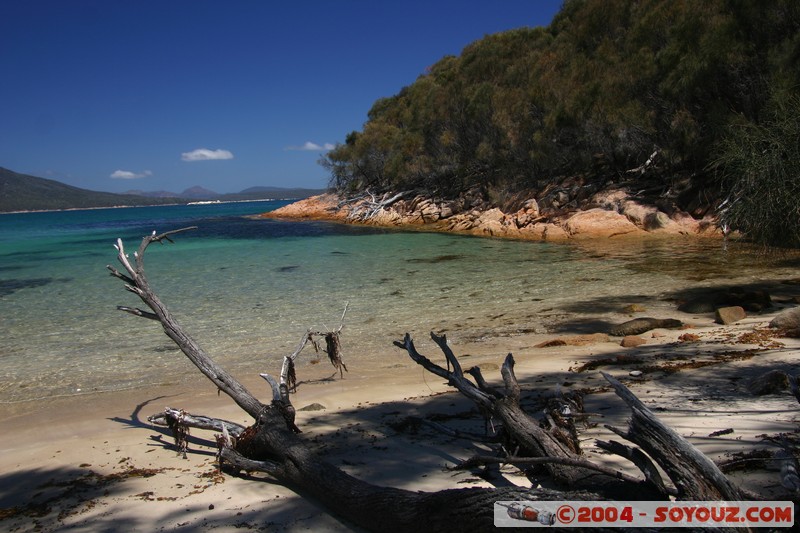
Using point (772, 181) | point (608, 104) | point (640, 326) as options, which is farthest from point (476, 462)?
point (608, 104)

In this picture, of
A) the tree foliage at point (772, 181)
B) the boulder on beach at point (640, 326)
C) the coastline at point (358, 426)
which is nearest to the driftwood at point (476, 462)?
the coastline at point (358, 426)

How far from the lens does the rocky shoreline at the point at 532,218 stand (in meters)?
21.4

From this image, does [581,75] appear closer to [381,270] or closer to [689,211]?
[689,211]

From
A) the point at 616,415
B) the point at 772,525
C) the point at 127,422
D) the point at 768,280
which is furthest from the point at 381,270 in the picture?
the point at 772,525

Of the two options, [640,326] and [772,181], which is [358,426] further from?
[772,181]

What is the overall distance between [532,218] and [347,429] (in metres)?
23.0

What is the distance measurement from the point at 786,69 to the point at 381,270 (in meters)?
13.6

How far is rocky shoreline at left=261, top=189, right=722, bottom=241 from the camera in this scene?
21406 millimetres

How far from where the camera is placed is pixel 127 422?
5770 millimetres

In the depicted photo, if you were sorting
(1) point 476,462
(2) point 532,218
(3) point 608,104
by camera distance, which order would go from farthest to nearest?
(2) point 532,218
(3) point 608,104
(1) point 476,462

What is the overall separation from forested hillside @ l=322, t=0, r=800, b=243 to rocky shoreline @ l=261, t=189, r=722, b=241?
1136 mm

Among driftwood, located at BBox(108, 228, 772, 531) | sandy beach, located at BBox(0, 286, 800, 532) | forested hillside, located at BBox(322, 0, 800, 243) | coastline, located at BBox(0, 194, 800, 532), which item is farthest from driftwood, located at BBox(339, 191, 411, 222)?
driftwood, located at BBox(108, 228, 772, 531)

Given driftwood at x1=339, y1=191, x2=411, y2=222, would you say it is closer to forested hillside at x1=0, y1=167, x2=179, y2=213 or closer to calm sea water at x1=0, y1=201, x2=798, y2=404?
calm sea water at x1=0, y1=201, x2=798, y2=404

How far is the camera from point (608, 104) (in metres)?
24.1
